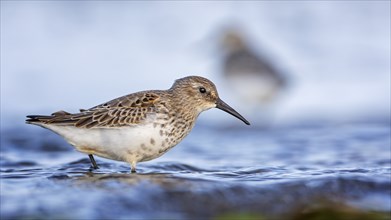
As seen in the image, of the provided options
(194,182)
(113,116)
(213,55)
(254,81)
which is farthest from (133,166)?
(213,55)

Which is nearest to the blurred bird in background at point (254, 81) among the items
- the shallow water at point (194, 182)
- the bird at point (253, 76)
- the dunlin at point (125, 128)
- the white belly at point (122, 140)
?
the bird at point (253, 76)

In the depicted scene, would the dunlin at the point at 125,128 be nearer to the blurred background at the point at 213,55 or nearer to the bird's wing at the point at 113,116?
the bird's wing at the point at 113,116

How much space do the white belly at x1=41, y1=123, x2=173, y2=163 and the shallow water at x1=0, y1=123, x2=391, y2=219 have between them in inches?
6.7

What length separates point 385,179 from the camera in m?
6.13

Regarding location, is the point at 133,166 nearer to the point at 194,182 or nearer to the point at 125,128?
→ the point at 125,128

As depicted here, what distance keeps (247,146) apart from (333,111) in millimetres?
2507

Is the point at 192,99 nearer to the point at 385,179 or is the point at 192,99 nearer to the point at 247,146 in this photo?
the point at 385,179

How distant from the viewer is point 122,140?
21.9ft

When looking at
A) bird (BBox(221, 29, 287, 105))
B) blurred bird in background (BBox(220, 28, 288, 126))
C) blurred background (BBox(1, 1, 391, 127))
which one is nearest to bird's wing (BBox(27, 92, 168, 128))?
blurred background (BBox(1, 1, 391, 127))

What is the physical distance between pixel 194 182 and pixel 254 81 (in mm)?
7738

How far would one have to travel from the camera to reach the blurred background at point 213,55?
11.9 m

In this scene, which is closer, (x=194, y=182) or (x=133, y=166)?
(x=194, y=182)

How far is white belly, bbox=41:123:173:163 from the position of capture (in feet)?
21.9

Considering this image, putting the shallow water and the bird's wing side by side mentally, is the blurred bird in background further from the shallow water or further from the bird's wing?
the bird's wing
